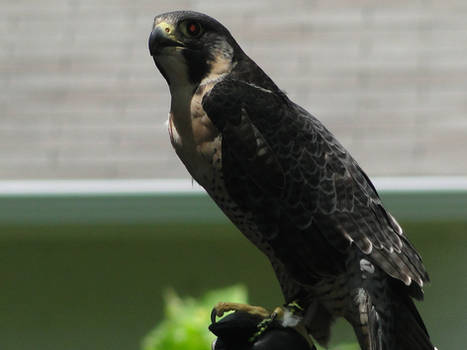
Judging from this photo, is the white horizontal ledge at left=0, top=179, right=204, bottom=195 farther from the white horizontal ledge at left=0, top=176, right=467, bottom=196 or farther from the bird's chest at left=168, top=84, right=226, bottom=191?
the bird's chest at left=168, top=84, right=226, bottom=191

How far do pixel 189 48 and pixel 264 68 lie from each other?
3880 millimetres

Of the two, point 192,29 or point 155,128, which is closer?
point 192,29

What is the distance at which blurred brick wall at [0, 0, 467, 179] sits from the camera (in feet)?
22.3

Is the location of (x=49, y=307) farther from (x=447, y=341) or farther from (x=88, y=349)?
(x=447, y=341)

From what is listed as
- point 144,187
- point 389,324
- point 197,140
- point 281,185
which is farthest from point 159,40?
point 144,187

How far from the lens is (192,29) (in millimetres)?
3229

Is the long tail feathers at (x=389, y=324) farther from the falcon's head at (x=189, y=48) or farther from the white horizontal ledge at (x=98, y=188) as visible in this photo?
the white horizontal ledge at (x=98, y=188)

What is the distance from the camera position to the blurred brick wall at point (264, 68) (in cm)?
680

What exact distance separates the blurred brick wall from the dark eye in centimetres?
339

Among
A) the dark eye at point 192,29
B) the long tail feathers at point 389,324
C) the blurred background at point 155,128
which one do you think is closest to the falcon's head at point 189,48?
the dark eye at point 192,29

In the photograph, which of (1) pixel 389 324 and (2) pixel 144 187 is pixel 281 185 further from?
(2) pixel 144 187

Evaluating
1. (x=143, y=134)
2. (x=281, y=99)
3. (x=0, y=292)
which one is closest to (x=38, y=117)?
(x=143, y=134)

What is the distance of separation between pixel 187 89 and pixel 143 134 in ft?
12.2

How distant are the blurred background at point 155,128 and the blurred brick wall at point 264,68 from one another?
0.01m
